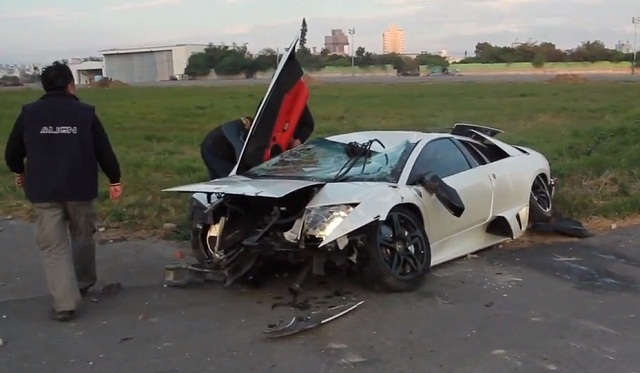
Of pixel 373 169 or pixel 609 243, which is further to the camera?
pixel 609 243

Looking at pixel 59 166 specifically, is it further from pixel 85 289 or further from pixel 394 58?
pixel 394 58

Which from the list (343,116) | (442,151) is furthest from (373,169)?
(343,116)

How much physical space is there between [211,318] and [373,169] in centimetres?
198

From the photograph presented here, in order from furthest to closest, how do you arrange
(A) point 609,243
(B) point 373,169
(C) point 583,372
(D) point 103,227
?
(D) point 103,227, (A) point 609,243, (B) point 373,169, (C) point 583,372

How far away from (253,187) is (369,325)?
1.47 metres

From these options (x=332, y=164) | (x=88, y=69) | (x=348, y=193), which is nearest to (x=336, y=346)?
(x=348, y=193)

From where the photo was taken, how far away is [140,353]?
518cm

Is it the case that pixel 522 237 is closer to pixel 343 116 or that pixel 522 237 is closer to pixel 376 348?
pixel 376 348

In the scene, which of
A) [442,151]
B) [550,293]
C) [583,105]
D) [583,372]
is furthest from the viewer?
[583,105]

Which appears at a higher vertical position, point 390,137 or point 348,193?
point 390,137

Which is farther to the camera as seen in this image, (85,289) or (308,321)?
(85,289)

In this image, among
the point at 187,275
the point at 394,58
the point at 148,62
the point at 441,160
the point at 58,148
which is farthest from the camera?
the point at 148,62

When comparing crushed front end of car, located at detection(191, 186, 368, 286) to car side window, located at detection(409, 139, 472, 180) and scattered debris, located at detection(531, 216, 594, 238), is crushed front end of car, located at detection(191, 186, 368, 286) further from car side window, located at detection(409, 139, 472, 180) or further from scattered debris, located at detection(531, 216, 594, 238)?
scattered debris, located at detection(531, 216, 594, 238)

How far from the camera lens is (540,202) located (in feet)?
28.3
